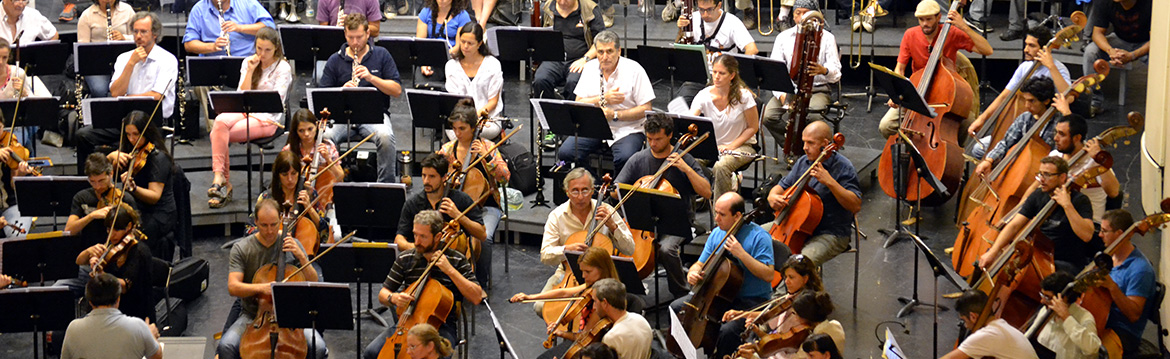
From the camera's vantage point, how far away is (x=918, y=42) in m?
10.5

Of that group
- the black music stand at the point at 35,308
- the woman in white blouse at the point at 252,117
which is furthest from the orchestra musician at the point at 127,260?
the woman in white blouse at the point at 252,117

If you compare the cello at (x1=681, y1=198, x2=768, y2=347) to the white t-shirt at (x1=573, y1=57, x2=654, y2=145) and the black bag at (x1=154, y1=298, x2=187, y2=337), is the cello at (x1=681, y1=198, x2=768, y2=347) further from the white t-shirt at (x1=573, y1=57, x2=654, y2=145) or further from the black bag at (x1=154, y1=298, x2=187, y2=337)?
the black bag at (x1=154, y1=298, x2=187, y2=337)

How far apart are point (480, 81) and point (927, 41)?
3.06 m

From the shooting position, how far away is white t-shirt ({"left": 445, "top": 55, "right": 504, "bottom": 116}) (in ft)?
34.0

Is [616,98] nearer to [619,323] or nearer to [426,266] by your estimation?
[426,266]

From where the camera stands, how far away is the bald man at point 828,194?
863 centimetres

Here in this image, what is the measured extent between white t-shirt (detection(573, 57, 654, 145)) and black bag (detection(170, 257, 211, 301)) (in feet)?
9.12

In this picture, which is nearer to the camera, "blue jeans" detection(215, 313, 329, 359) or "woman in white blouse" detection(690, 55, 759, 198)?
"blue jeans" detection(215, 313, 329, 359)

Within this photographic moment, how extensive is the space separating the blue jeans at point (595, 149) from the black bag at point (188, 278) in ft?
8.02

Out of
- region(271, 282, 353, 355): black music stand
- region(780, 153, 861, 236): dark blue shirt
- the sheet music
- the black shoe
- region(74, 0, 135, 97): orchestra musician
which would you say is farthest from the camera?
the black shoe

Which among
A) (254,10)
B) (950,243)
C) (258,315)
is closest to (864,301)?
(950,243)

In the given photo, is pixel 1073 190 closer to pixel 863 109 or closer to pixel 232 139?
pixel 863 109

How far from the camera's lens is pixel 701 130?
358 inches

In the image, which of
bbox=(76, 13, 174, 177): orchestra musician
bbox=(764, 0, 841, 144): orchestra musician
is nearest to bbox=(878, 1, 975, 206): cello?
bbox=(764, 0, 841, 144): orchestra musician
